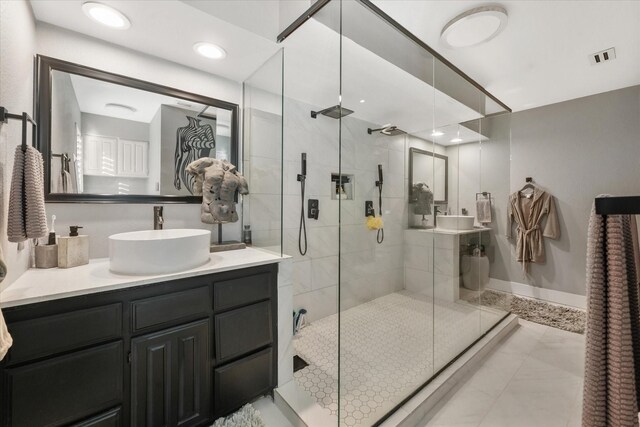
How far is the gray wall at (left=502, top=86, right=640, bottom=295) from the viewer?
243 cm

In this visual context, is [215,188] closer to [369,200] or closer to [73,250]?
[73,250]

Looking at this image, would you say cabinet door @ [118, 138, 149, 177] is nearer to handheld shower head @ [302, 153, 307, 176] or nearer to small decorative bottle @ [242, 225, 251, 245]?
small decorative bottle @ [242, 225, 251, 245]

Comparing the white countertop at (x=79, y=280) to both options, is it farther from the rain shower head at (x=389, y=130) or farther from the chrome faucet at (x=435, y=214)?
the chrome faucet at (x=435, y=214)

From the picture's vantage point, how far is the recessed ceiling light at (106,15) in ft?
4.50

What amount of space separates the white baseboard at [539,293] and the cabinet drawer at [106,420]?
3249 mm

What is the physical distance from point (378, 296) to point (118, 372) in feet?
5.13

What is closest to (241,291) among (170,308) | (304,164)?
(170,308)

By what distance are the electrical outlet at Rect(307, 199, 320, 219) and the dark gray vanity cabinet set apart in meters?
0.97

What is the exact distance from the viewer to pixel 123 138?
1684mm

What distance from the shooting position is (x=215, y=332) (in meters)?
1.44

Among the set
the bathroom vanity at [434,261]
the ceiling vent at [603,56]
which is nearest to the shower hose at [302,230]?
the bathroom vanity at [434,261]

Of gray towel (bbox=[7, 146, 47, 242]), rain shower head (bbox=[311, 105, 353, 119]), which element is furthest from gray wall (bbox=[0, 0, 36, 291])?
rain shower head (bbox=[311, 105, 353, 119])

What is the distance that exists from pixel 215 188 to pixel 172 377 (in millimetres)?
1172

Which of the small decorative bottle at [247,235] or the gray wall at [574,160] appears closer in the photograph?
the small decorative bottle at [247,235]
